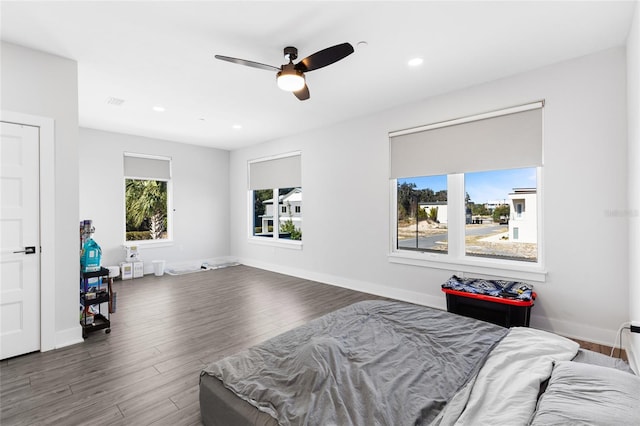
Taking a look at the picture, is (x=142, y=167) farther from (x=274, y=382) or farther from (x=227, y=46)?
(x=274, y=382)

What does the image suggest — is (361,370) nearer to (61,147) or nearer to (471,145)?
(471,145)

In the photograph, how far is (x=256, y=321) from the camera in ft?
11.8

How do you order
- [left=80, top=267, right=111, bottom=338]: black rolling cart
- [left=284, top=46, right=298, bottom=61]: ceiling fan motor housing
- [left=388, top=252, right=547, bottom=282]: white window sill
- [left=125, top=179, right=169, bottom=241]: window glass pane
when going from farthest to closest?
[left=125, top=179, right=169, bottom=241]: window glass pane → [left=388, top=252, right=547, bottom=282]: white window sill → [left=80, top=267, right=111, bottom=338]: black rolling cart → [left=284, top=46, right=298, bottom=61]: ceiling fan motor housing

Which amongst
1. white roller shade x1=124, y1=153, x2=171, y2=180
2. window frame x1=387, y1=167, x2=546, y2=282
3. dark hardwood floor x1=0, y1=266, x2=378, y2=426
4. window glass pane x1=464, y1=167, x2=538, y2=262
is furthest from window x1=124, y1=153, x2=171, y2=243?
window glass pane x1=464, y1=167, x2=538, y2=262

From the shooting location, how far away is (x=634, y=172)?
7.89ft

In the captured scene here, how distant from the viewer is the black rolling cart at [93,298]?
10.5ft

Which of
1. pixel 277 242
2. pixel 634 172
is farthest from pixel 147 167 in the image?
pixel 634 172

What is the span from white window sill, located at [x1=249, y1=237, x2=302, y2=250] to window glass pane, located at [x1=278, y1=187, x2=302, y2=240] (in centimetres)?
15

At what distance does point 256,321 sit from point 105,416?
69.5 inches

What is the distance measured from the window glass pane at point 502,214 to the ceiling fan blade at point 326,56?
2.50 metres

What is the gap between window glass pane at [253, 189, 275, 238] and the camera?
6828mm

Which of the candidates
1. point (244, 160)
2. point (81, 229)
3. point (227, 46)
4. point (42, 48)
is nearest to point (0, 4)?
point (42, 48)

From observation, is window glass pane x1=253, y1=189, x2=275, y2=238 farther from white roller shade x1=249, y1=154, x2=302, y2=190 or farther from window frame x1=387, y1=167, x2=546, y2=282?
window frame x1=387, y1=167, x2=546, y2=282

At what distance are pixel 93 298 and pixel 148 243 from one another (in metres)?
3.25
